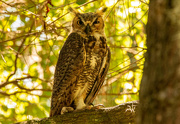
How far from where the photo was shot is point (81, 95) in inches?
122

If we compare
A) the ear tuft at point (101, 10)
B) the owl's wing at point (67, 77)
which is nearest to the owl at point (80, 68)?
the owl's wing at point (67, 77)

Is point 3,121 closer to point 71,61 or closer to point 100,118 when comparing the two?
point 71,61

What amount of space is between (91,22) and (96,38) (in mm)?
219

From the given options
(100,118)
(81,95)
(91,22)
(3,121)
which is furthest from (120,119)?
(3,121)

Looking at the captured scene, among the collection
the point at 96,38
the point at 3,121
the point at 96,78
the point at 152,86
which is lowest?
the point at 3,121

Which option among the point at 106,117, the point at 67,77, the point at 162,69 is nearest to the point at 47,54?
the point at 67,77

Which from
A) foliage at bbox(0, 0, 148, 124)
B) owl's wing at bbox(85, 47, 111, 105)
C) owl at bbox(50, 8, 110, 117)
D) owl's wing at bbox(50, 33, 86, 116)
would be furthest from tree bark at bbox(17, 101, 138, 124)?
foliage at bbox(0, 0, 148, 124)

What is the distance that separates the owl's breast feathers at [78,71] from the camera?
2.99 m

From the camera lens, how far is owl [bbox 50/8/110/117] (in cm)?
298

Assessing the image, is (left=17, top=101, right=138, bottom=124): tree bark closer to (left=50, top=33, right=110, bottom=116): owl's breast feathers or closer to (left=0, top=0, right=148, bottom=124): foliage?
(left=50, top=33, right=110, bottom=116): owl's breast feathers

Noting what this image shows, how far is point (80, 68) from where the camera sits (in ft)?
9.79

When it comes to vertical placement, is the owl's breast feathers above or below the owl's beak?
below

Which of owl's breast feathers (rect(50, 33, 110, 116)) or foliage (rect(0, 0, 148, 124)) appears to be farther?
foliage (rect(0, 0, 148, 124))

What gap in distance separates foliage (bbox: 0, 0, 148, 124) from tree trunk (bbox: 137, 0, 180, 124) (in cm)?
253
